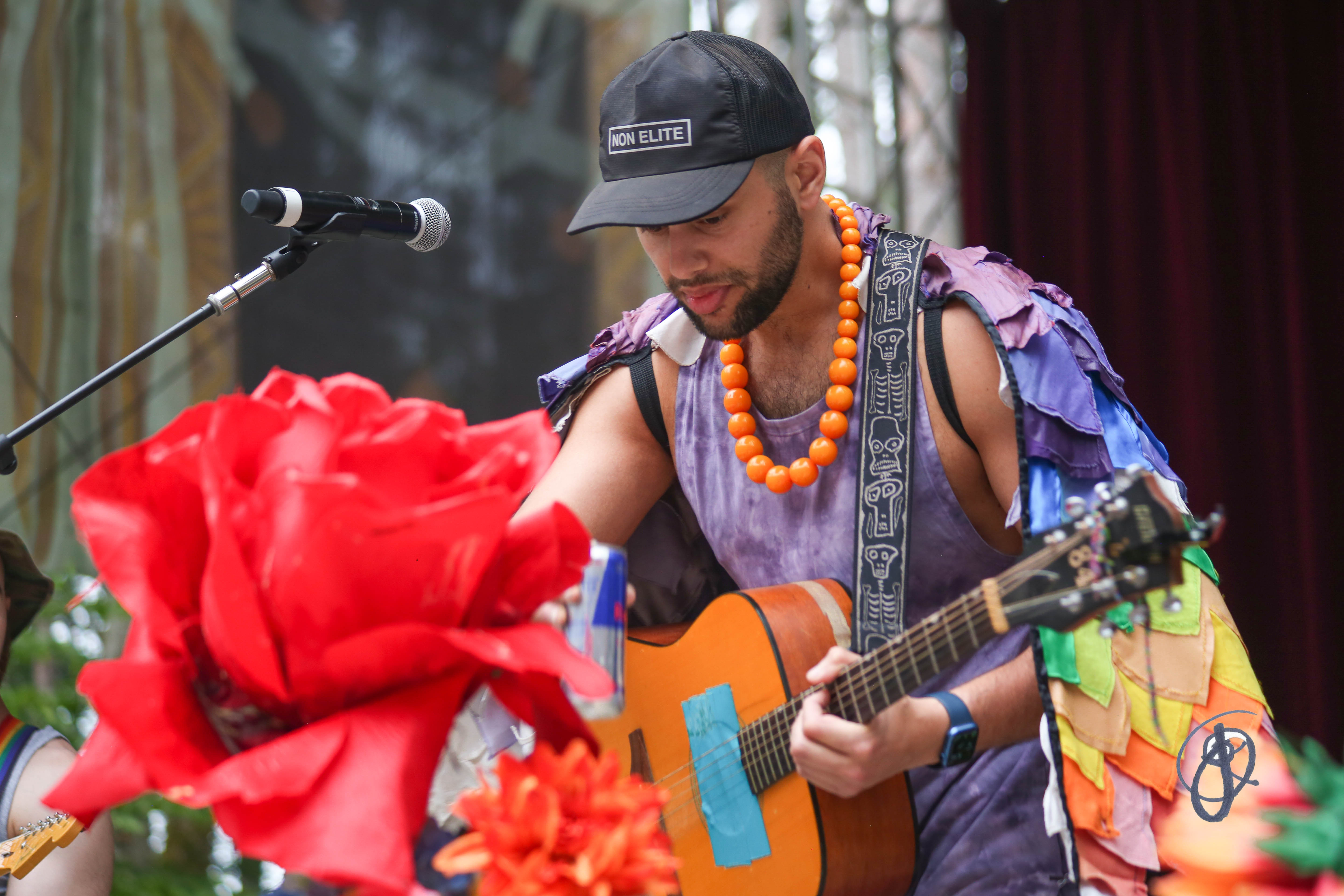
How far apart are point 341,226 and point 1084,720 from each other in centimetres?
104

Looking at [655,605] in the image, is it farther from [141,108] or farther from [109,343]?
[141,108]

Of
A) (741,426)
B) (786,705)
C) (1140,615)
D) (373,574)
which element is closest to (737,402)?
(741,426)

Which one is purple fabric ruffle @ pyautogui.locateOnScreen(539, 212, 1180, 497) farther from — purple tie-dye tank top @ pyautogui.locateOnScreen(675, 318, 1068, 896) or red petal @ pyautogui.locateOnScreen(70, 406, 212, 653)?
red petal @ pyautogui.locateOnScreen(70, 406, 212, 653)

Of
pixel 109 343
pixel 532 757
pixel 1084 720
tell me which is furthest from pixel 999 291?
pixel 109 343

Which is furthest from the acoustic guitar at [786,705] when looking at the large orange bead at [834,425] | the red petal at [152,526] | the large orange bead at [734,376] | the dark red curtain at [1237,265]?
the dark red curtain at [1237,265]

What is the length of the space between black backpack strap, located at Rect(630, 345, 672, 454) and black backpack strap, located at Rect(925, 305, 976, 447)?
457 mm

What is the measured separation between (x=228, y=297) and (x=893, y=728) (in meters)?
0.94

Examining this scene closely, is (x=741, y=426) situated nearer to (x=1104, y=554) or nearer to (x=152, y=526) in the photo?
(x=1104, y=554)

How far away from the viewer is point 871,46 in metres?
3.84

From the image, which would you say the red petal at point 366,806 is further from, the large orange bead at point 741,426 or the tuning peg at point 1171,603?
the large orange bead at point 741,426

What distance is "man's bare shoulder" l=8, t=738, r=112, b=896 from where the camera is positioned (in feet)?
5.35

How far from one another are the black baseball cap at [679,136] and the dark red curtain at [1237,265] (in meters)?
2.32

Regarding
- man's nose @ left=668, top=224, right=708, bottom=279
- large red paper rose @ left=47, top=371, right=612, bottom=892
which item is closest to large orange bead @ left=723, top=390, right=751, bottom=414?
man's nose @ left=668, top=224, right=708, bottom=279

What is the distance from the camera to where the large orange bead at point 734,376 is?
1.78 m
